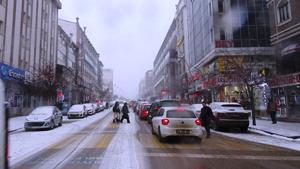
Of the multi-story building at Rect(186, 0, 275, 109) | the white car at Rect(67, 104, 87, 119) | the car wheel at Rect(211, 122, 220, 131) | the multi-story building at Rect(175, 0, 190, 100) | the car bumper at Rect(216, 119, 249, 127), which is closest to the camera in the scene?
the car bumper at Rect(216, 119, 249, 127)

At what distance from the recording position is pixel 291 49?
968 inches

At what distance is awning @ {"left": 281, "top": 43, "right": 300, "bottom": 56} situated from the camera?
2400 centimetres

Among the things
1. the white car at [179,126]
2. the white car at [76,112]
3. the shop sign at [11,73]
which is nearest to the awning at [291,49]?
the white car at [179,126]

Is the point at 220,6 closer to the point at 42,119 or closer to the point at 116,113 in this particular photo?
the point at 116,113

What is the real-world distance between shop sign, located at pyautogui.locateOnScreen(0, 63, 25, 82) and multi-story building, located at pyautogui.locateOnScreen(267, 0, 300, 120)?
24191 mm

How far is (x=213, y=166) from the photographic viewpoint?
7871 millimetres

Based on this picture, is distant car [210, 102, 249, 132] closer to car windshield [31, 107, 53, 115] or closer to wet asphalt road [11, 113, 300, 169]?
wet asphalt road [11, 113, 300, 169]

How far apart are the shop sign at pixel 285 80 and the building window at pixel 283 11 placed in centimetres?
602

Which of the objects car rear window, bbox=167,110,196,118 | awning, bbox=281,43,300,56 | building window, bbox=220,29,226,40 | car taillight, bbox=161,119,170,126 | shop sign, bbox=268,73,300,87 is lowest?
car taillight, bbox=161,119,170,126

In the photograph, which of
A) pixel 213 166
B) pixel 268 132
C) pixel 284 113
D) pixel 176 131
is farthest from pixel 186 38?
pixel 213 166

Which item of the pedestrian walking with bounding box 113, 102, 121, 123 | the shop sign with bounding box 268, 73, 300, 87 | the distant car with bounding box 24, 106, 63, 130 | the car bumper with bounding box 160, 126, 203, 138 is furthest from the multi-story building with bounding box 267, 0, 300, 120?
the distant car with bounding box 24, 106, 63, 130

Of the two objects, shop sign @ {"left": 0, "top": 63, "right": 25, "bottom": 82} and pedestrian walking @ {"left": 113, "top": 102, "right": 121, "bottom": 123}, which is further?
shop sign @ {"left": 0, "top": 63, "right": 25, "bottom": 82}

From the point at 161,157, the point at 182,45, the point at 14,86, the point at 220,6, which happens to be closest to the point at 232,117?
the point at 161,157

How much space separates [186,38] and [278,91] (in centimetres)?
4572
